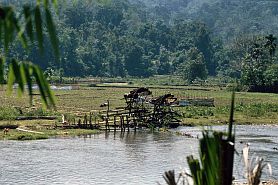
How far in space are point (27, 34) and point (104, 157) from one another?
25.8 meters

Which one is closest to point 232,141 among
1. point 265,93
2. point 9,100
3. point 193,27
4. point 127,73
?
point 9,100

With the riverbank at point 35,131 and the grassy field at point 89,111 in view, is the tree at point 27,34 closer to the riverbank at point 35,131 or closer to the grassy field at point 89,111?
the grassy field at point 89,111

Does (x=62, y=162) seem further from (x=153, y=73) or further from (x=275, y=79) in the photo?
(x=153, y=73)

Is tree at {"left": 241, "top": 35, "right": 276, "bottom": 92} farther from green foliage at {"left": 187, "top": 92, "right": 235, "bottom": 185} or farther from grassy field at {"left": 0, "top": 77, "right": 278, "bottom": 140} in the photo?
green foliage at {"left": 187, "top": 92, "right": 235, "bottom": 185}

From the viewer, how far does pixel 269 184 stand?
2045 cm

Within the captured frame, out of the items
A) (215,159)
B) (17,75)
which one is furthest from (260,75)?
(17,75)

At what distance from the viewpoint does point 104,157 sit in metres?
27.9

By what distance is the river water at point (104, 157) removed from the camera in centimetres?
2292

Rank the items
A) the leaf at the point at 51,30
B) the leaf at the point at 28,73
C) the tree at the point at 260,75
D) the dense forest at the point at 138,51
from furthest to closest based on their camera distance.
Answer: the dense forest at the point at 138,51 < the tree at the point at 260,75 < the leaf at the point at 28,73 < the leaf at the point at 51,30

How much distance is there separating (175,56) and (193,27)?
21462mm

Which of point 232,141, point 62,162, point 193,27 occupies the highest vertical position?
point 193,27

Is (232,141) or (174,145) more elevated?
(232,141)

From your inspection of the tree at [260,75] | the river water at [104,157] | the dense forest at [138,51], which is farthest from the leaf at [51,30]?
the dense forest at [138,51]

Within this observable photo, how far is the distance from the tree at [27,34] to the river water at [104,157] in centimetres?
1633
